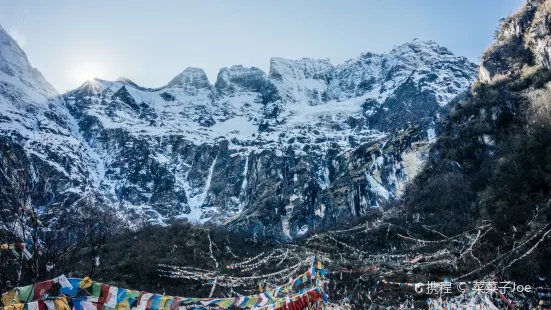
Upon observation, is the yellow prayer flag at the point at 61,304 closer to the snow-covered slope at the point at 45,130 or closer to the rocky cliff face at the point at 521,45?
the rocky cliff face at the point at 521,45

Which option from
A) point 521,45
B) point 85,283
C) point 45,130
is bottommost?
point 85,283

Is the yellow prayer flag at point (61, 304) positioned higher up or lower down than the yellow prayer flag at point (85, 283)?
lower down

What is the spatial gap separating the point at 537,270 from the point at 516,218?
39.2ft

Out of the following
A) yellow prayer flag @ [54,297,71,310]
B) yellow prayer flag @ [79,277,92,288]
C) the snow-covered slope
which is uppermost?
the snow-covered slope

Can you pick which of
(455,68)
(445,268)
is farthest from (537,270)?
(455,68)

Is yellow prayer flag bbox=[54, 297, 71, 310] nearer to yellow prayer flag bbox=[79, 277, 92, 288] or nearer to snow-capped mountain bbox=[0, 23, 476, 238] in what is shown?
yellow prayer flag bbox=[79, 277, 92, 288]

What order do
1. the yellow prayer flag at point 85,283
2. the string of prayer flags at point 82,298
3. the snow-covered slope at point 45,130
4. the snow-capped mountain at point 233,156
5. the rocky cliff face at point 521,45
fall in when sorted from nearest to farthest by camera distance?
the string of prayer flags at point 82,298 → the yellow prayer flag at point 85,283 → the rocky cliff face at point 521,45 → the snow-capped mountain at point 233,156 → the snow-covered slope at point 45,130

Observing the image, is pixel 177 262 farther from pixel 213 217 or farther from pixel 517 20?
pixel 213 217

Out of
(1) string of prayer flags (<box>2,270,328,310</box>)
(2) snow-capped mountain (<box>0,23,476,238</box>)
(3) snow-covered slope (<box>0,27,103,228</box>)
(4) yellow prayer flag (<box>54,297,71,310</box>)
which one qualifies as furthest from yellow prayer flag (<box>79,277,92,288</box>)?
(3) snow-covered slope (<box>0,27,103,228</box>)

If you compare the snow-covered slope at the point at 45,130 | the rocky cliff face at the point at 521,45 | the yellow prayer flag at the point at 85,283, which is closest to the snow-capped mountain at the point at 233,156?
the snow-covered slope at the point at 45,130

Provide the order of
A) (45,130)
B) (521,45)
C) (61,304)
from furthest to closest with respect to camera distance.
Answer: (45,130) → (521,45) → (61,304)

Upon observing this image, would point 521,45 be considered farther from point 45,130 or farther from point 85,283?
point 45,130

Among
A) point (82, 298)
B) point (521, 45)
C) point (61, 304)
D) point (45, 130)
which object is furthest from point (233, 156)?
point (61, 304)

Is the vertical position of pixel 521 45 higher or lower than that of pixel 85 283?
higher
